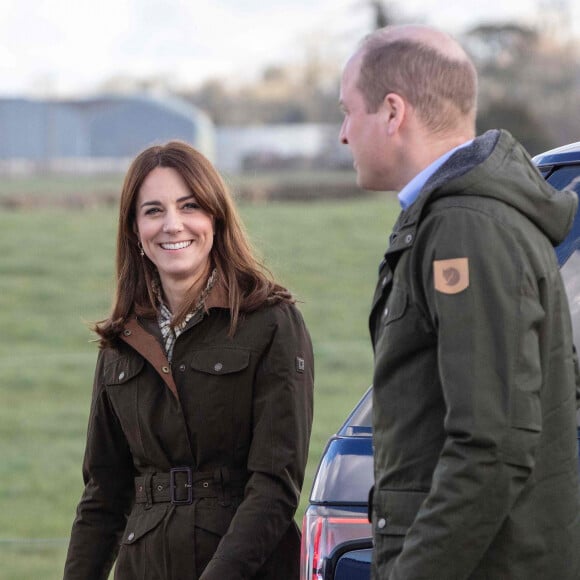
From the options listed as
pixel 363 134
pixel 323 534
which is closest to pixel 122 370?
pixel 323 534

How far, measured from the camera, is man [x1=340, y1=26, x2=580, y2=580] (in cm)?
207

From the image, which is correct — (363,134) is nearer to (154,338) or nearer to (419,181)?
(419,181)

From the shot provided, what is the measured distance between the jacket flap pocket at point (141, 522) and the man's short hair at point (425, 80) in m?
1.37

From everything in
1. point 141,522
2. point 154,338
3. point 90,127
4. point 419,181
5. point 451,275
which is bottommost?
point 141,522

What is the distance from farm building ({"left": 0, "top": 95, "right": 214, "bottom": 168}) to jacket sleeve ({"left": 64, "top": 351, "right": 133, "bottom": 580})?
5800 centimetres

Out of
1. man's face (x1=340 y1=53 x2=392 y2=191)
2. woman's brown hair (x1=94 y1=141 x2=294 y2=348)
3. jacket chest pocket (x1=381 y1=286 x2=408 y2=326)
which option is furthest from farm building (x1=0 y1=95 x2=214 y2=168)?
jacket chest pocket (x1=381 y1=286 x2=408 y2=326)

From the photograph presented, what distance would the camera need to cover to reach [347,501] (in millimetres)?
2668

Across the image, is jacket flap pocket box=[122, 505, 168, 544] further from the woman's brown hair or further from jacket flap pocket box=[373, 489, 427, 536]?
jacket flap pocket box=[373, 489, 427, 536]

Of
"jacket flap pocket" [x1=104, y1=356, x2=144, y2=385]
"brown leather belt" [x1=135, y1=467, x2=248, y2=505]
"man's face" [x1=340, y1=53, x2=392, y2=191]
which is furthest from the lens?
"jacket flap pocket" [x1=104, y1=356, x2=144, y2=385]

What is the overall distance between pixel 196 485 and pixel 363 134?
4.04 ft

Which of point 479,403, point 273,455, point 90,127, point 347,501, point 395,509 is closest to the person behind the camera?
point 479,403

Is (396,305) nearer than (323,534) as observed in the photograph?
Yes

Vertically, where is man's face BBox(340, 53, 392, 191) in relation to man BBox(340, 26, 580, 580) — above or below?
above

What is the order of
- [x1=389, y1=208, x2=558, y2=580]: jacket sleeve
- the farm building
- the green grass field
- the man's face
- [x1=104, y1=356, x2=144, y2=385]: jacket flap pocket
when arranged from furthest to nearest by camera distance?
the farm building, the green grass field, [x1=104, y1=356, x2=144, y2=385]: jacket flap pocket, the man's face, [x1=389, y1=208, x2=558, y2=580]: jacket sleeve
